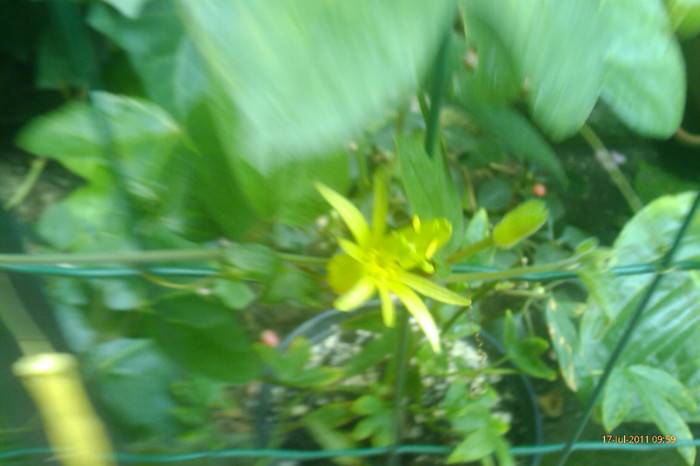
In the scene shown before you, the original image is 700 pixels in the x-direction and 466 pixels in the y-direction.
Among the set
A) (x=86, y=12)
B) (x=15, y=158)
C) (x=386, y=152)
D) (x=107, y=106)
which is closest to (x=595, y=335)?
(x=386, y=152)

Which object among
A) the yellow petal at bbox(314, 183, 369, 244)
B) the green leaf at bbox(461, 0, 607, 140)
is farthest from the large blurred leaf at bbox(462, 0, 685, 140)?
the yellow petal at bbox(314, 183, 369, 244)

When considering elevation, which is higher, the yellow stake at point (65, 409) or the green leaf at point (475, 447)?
the yellow stake at point (65, 409)

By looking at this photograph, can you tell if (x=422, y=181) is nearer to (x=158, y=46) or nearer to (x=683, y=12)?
(x=683, y=12)

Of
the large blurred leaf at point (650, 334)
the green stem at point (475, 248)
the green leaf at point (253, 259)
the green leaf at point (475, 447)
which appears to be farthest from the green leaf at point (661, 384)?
the green leaf at point (253, 259)

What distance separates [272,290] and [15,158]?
2.18 ft

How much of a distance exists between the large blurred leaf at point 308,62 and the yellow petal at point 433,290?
0.18 m

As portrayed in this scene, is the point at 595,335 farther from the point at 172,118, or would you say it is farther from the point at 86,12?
the point at 86,12

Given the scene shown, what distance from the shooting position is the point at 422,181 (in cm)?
23

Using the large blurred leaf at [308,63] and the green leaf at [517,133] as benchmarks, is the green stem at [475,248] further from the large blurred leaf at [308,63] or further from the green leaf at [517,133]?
the large blurred leaf at [308,63]

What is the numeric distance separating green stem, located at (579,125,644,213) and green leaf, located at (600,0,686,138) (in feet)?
1.48

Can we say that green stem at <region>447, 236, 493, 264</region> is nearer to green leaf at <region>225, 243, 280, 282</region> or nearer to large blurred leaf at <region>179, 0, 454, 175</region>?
green leaf at <region>225, 243, 280, 282</region>

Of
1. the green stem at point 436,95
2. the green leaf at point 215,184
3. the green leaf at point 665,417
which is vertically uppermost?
the green leaf at point 215,184

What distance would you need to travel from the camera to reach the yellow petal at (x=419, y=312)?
0.26 m

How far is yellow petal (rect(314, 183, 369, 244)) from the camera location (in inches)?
9.8
